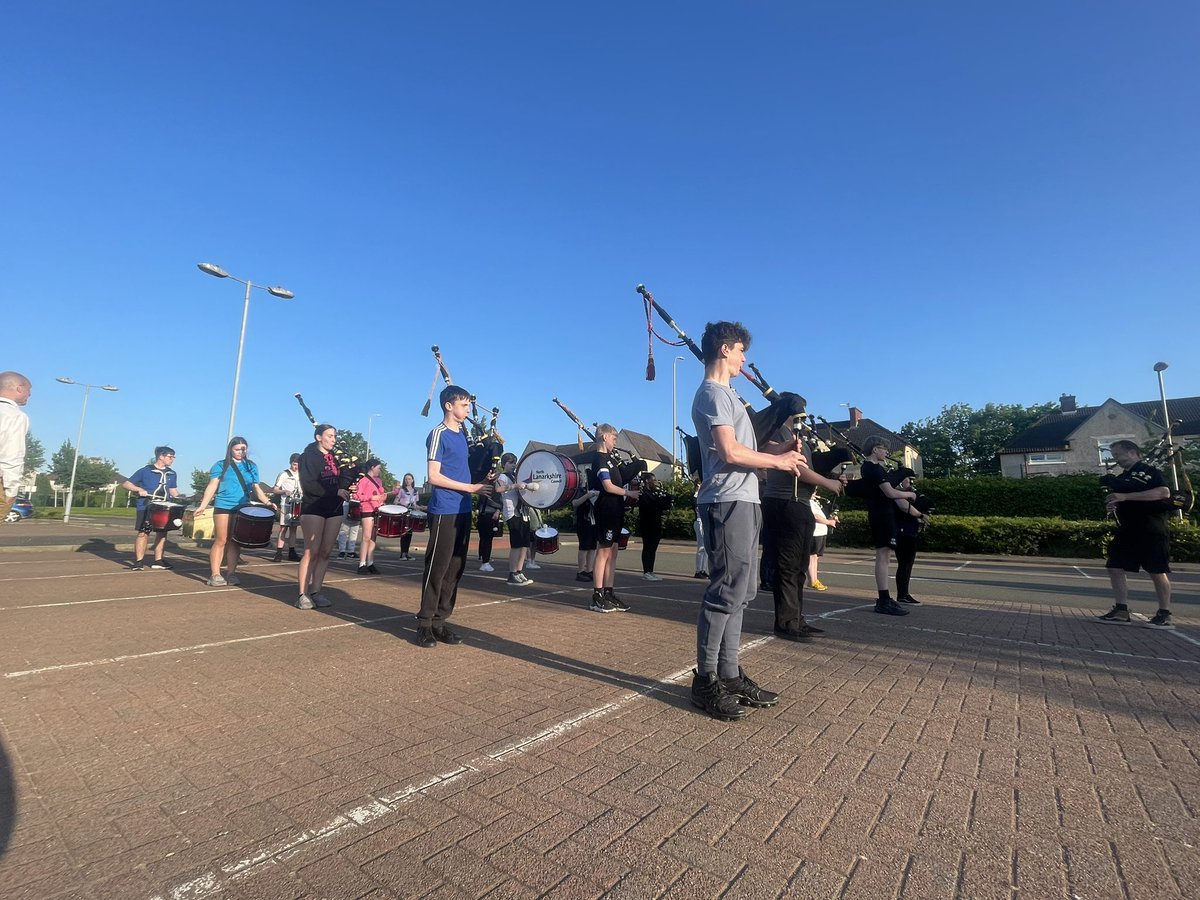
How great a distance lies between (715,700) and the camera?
3.11 metres

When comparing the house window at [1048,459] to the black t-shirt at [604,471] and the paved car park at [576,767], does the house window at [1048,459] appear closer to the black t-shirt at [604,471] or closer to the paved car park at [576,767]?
the paved car park at [576,767]

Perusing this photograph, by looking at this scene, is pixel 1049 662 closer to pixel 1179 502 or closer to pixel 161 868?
pixel 1179 502

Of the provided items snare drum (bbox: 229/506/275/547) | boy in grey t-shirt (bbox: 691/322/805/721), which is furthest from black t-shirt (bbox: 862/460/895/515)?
snare drum (bbox: 229/506/275/547)

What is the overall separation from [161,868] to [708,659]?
2.40 metres

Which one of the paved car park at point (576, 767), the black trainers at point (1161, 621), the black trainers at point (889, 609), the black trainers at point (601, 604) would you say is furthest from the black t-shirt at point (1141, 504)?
the black trainers at point (601, 604)

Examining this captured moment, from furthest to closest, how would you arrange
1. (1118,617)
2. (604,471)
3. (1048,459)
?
(1048,459)
(604,471)
(1118,617)

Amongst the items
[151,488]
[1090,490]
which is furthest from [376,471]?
[1090,490]

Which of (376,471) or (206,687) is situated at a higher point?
(376,471)

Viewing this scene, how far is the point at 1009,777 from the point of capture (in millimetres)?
2445

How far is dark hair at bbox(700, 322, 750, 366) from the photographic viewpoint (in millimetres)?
3539

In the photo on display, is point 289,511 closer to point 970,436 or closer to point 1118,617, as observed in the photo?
point 1118,617

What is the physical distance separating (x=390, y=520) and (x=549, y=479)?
137 inches

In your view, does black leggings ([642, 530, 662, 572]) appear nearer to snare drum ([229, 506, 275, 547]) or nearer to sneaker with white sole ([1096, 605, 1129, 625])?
snare drum ([229, 506, 275, 547])

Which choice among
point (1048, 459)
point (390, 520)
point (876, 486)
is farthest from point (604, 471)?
point (1048, 459)
